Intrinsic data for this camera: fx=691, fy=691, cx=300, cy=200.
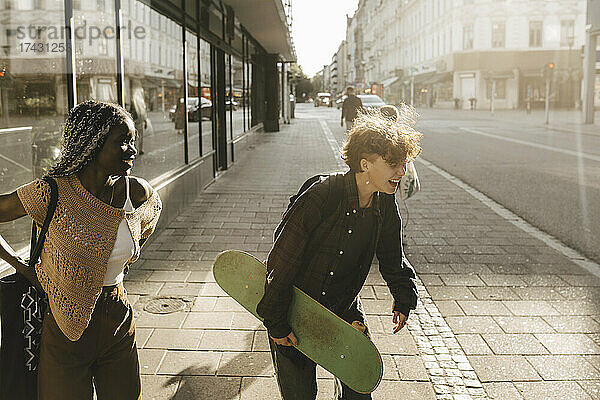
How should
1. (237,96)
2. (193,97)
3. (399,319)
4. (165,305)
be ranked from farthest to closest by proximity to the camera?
(237,96), (193,97), (165,305), (399,319)

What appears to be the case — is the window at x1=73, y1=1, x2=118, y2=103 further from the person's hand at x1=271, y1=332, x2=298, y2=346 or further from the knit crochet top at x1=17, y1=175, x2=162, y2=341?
the person's hand at x1=271, y1=332, x2=298, y2=346

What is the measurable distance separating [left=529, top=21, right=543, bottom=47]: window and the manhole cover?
188ft

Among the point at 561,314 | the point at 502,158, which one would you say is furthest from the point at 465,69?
the point at 561,314

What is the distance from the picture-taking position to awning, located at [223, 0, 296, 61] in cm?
1396

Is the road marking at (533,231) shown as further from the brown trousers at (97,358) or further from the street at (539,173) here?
the brown trousers at (97,358)

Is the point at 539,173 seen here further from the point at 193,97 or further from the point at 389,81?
the point at 389,81

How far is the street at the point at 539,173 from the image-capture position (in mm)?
8500

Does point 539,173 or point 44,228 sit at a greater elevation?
point 44,228

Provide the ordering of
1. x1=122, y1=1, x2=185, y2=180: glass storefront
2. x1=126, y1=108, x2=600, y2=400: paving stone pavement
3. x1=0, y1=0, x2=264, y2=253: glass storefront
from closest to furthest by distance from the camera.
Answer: x1=126, y1=108, x2=600, y2=400: paving stone pavement → x1=0, y1=0, x2=264, y2=253: glass storefront → x1=122, y1=1, x2=185, y2=180: glass storefront

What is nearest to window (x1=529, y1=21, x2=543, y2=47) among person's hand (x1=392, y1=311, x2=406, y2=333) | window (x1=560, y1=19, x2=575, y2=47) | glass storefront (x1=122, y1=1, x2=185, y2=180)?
window (x1=560, y1=19, x2=575, y2=47)

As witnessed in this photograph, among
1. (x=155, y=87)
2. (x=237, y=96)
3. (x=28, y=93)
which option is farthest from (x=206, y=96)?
(x=28, y=93)

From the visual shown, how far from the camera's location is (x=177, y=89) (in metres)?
9.85

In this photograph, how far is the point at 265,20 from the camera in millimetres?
16484

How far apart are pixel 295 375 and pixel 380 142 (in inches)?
37.7
